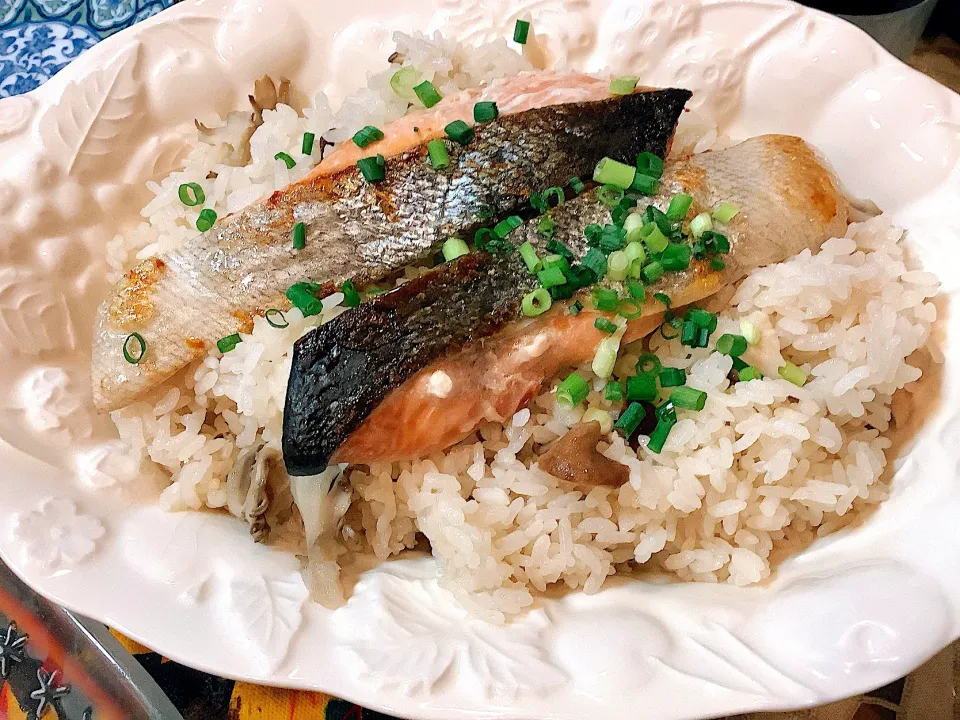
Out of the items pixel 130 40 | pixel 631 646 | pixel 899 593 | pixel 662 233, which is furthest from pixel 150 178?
pixel 899 593

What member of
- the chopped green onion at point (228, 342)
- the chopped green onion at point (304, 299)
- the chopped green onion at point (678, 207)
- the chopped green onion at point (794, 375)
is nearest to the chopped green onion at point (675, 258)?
the chopped green onion at point (678, 207)

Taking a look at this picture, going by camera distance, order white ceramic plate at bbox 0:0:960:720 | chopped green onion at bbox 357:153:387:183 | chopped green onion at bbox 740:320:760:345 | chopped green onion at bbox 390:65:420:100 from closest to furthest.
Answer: white ceramic plate at bbox 0:0:960:720 → chopped green onion at bbox 740:320:760:345 → chopped green onion at bbox 357:153:387:183 → chopped green onion at bbox 390:65:420:100

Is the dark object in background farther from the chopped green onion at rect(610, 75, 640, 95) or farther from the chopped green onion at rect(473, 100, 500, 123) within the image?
the chopped green onion at rect(473, 100, 500, 123)

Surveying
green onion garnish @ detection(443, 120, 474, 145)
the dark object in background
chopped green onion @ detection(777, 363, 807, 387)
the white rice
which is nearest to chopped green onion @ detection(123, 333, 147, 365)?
the white rice

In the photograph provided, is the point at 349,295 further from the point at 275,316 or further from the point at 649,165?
the point at 649,165

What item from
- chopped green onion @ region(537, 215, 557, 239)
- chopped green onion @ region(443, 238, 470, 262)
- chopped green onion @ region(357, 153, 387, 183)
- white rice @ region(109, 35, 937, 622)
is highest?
chopped green onion @ region(357, 153, 387, 183)

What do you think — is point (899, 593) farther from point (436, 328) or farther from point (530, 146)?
point (530, 146)

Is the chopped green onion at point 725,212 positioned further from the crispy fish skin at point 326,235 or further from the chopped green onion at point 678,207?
the crispy fish skin at point 326,235
